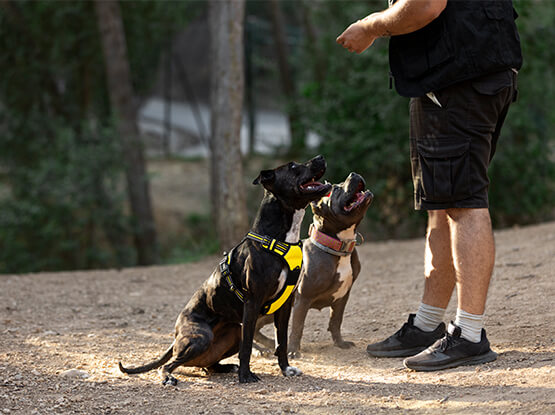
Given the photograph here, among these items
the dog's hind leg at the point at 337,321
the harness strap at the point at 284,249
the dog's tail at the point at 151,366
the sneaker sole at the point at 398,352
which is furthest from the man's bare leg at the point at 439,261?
the dog's tail at the point at 151,366

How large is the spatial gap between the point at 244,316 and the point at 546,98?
8866 millimetres

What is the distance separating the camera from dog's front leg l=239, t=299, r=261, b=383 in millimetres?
3965

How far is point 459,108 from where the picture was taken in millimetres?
3869

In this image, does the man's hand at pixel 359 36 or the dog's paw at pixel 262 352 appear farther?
the dog's paw at pixel 262 352

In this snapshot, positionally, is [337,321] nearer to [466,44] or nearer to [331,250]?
[331,250]

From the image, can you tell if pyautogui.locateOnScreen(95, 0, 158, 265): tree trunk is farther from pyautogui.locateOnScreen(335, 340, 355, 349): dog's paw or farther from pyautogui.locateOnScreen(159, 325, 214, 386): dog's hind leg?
pyautogui.locateOnScreen(159, 325, 214, 386): dog's hind leg

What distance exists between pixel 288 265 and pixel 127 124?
8775mm

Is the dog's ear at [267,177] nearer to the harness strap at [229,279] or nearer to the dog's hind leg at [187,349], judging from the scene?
the harness strap at [229,279]

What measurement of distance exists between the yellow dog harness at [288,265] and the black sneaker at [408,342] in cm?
77

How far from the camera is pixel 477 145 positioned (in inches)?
152

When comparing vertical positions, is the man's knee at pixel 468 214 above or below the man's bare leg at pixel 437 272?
above

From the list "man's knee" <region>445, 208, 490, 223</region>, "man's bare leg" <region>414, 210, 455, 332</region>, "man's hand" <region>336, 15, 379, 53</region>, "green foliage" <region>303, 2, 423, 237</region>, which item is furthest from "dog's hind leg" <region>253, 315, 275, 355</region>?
"green foliage" <region>303, 2, 423, 237</region>

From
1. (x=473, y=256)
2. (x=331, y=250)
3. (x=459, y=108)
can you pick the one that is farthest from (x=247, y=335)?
(x=459, y=108)

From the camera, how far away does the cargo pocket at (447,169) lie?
3848mm
